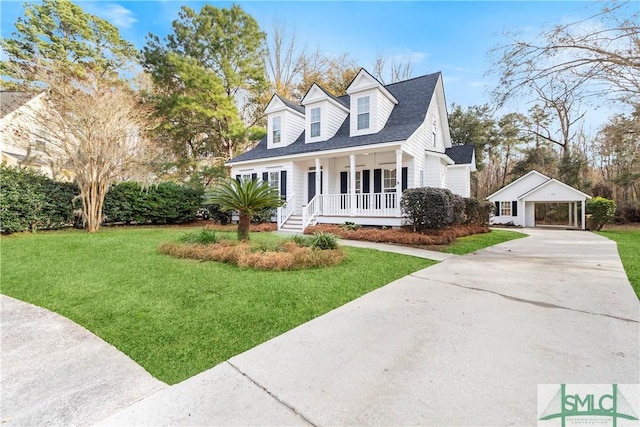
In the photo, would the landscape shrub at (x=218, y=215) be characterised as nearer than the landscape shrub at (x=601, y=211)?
Yes

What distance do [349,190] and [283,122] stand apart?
5454 mm

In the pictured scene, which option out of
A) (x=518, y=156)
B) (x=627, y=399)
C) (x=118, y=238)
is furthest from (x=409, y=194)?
(x=518, y=156)

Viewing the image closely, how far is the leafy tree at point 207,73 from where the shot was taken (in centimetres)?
1917

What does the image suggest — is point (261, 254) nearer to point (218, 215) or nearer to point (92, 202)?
point (92, 202)

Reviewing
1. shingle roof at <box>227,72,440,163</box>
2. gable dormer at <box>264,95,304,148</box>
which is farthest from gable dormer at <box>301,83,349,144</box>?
gable dormer at <box>264,95,304,148</box>

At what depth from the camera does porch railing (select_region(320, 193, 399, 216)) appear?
11438 millimetres

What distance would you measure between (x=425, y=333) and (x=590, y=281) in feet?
13.5

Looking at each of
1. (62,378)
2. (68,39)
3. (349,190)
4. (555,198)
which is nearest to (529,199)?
(555,198)

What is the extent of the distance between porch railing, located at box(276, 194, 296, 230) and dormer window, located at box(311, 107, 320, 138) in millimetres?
3359

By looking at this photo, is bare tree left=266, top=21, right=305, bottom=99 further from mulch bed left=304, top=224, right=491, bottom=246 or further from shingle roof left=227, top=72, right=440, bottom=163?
mulch bed left=304, top=224, right=491, bottom=246

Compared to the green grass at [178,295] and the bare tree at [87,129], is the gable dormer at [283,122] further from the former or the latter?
the green grass at [178,295]

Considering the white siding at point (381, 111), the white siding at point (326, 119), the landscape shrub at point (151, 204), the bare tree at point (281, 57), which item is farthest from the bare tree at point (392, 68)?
the landscape shrub at point (151, 204)

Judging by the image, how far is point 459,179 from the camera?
1616 centimetres

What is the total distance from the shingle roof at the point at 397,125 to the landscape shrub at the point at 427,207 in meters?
2.36
